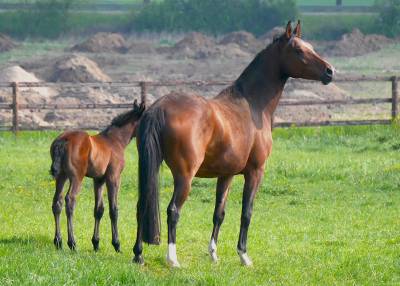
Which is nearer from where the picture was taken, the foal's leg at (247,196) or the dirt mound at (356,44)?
the foal's leg at (247,196)

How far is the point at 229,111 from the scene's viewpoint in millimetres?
11875

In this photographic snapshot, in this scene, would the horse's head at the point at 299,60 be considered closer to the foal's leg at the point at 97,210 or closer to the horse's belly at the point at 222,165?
the horse's belly at the point at 222,165

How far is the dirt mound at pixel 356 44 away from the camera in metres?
47.7

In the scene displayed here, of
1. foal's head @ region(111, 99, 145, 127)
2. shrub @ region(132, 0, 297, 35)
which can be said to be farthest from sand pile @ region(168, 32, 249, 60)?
foal's head @ region(111, 99, 145, 127)

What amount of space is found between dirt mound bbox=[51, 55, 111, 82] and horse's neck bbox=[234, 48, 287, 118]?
23.8m

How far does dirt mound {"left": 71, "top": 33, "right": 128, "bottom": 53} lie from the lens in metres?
46.9

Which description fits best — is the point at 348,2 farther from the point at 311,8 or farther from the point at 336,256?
the point at 336,256

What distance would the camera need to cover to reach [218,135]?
11.5 meters

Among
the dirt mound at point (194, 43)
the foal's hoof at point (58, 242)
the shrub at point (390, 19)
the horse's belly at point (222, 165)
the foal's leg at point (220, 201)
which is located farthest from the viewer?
the shrub at point (390, 19)

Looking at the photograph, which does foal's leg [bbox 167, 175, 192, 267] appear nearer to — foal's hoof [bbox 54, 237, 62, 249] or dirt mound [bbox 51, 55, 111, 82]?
foal's hoof [bbox 54, 237, 62, 249]

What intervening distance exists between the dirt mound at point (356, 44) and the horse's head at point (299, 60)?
35218 mm

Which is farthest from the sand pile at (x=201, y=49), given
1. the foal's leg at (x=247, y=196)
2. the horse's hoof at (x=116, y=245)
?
the foal's leg at (x=247, y=196)

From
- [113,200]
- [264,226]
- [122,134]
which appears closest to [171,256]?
[113,200]

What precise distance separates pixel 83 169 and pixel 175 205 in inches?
66.1
